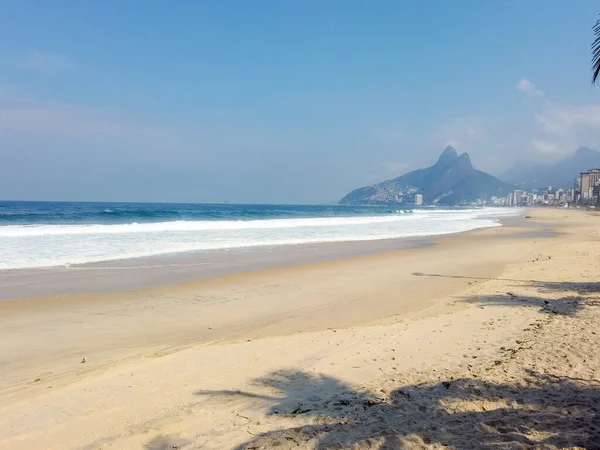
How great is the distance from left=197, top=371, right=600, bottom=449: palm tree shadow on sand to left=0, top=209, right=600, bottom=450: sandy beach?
0.02 meters

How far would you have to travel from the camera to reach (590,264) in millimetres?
13406

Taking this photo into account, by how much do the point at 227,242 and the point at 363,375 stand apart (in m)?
17.4

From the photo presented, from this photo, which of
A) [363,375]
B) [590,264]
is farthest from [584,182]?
[363,375]

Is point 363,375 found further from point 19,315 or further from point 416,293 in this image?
point 19,315

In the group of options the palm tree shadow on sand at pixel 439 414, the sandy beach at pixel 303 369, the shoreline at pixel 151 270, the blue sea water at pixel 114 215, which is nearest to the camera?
the palm tree shadow on sand at pixel 439 414

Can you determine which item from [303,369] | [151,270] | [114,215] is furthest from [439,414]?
[114,215]

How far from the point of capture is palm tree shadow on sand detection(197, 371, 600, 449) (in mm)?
3316

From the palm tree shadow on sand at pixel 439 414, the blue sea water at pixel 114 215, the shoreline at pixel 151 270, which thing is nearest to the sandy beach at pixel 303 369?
the palm tree shadow on sand at pixel 439 414

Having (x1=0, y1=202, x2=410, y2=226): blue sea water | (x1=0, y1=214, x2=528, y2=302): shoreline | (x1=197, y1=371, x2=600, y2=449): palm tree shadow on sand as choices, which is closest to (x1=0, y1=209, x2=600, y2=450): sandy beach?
(x1=197, y1=371, x2=600, y2=449): palm tree shadow on sand

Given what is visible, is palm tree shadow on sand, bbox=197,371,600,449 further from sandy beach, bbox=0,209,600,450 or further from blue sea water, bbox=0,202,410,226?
blue sea water, bbox=0,202,410,226

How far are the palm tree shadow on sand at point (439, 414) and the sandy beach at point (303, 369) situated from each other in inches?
0.7

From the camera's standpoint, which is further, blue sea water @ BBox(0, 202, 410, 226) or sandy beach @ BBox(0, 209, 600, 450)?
blue sea water @ BBox(0, 202, 410, 226)

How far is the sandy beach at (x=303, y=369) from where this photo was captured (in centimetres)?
356

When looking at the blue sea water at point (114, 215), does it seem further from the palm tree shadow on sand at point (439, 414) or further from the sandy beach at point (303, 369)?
the palm tree shadow on sand at point (439, 414)
